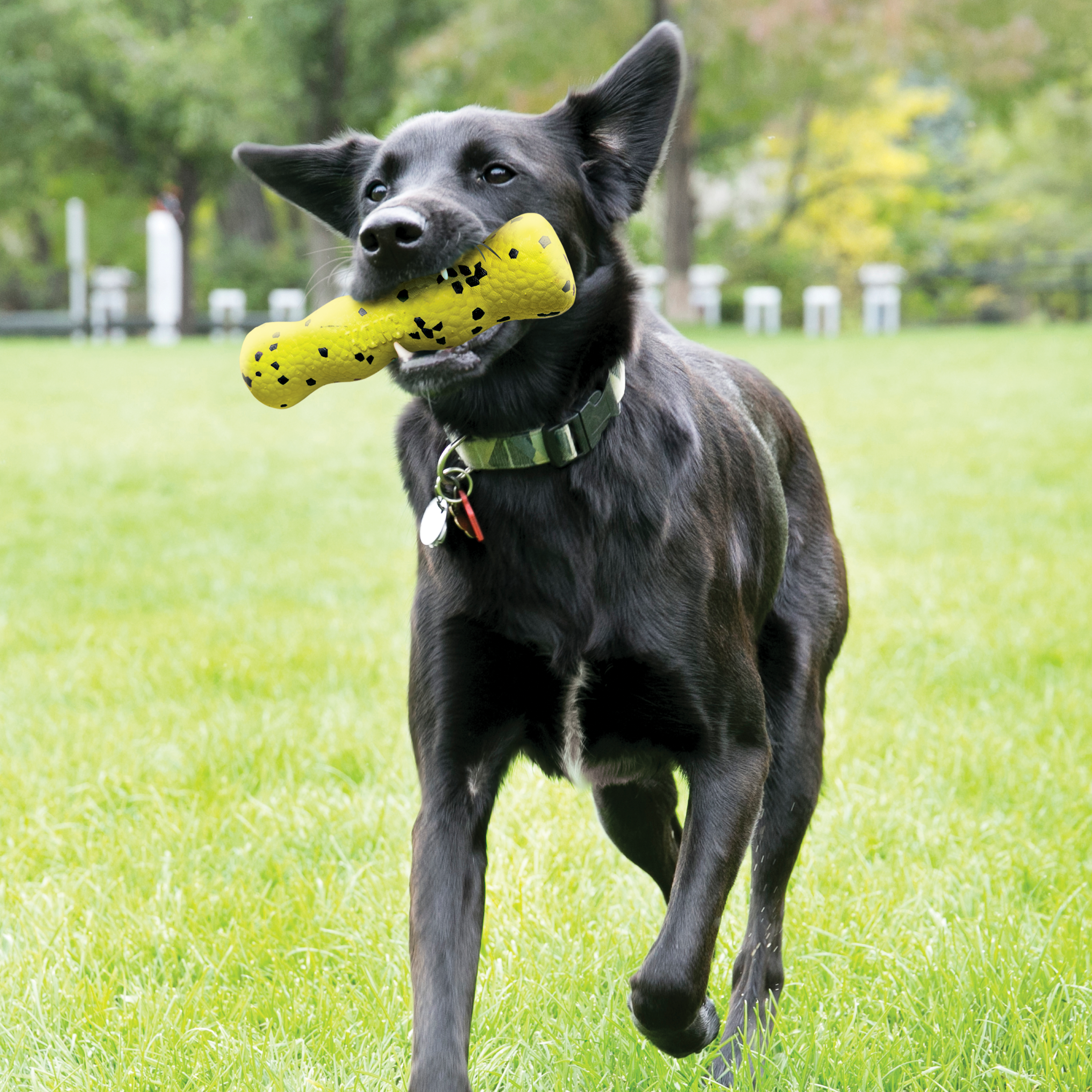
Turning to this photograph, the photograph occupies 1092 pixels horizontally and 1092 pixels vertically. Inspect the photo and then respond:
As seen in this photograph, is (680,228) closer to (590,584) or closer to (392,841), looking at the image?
(392,841)

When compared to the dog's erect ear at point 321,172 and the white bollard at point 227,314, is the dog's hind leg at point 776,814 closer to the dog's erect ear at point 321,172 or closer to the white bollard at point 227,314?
the dog's erect ear at point 321,172

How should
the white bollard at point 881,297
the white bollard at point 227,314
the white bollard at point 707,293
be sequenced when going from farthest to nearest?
the white bollard at point 227,314, the white bollard at point 881,297, the white bollard at point 707,293

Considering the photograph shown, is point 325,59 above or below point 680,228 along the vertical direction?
above

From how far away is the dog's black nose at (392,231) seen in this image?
83.9 inches

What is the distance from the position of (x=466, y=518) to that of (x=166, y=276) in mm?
27680

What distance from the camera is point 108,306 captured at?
A: 97.9ft

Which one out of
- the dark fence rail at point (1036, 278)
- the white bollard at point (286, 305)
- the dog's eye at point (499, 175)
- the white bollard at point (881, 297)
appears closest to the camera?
the dog's eye at point (499, 175)

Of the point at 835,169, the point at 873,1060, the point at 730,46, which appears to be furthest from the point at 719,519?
the point at 835,169

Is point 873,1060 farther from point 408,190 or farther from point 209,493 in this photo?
point 209,493

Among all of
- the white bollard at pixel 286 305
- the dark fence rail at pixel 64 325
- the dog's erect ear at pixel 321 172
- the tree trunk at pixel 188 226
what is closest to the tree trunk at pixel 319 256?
the white bollard at pixel 286 305

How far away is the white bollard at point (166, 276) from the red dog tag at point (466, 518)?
26749mm

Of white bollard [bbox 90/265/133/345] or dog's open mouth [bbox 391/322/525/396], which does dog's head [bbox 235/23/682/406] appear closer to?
dog's open mouth [bbox 391/322/525/396]

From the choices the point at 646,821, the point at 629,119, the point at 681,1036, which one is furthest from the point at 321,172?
the point at 681,1036

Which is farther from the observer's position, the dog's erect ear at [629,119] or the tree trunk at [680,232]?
the tree trunk at [680,232]
